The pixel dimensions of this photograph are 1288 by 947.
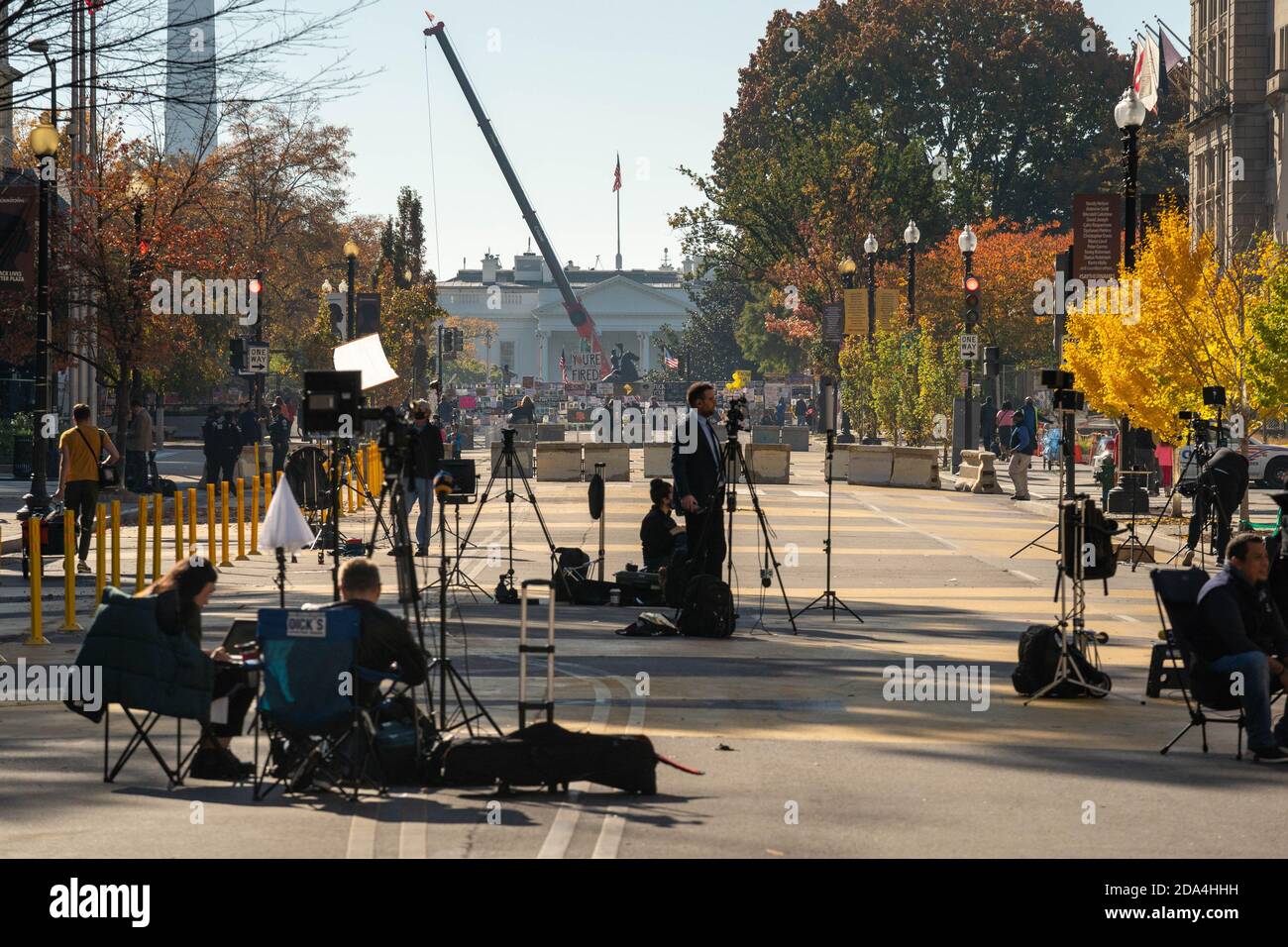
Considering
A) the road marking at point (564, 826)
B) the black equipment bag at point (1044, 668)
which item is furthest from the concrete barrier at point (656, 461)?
the road marking at point (564, 826)

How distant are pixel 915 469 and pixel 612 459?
24.2 ft

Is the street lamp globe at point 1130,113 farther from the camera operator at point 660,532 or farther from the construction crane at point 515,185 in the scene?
the construction crane at point 515,185

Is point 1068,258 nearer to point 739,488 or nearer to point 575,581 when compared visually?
point 739,488

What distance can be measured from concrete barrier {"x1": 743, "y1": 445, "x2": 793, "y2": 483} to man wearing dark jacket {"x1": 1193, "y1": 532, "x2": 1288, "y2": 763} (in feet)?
109

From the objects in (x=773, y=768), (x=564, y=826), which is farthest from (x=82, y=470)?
(x=564, y=826)

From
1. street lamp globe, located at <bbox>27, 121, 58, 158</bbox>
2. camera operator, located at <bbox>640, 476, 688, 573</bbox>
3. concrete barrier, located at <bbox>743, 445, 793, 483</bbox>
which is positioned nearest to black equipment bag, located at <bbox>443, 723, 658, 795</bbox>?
camera operator, located at <bbox>640, 476, 688, 573</bbox>

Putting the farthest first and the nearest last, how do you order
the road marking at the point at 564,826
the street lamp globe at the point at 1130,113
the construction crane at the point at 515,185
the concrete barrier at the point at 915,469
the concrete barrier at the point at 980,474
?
the construction crane at the point at 515,185 → the concrete barrier at the point at 915,469 → the concrete barrier at the point at 980,474 → the street lamp globe at the point at 1130,113 → the road marking at the point at 564,826

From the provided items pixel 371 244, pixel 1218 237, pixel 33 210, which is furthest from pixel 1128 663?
pixel 371 244

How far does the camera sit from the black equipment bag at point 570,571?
61.9ft

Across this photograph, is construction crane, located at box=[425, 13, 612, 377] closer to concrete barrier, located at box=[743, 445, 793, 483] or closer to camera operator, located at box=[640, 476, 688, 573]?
concrete barrier, located at box=[743, 445, 793, 483]

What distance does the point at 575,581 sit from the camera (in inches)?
746

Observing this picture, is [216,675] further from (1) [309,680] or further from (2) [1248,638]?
(2) [1248,638]

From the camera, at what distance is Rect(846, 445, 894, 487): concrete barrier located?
44469mm

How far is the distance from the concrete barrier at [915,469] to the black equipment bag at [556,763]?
34.2 m
